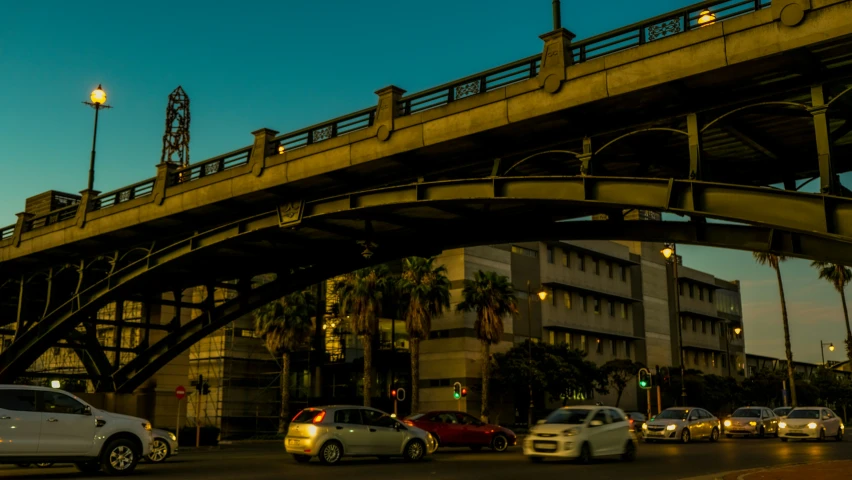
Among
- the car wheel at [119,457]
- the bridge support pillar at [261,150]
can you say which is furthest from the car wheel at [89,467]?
the bridge support pillar at [261,150]

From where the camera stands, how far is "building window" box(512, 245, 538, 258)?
63.1 m

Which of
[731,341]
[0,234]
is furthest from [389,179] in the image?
[731,341]

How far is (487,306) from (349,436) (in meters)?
31.0

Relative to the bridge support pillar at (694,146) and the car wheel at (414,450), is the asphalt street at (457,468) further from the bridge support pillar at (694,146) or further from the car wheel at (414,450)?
the bridge support pillar at (694,146)

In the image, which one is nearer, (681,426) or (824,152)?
(824,152)

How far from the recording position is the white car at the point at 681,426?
32625mm

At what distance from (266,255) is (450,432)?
375 inches

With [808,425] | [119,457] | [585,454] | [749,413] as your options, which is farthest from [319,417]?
[749,413]

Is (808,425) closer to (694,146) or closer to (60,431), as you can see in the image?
(694,146)

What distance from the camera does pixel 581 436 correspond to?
19891 mm

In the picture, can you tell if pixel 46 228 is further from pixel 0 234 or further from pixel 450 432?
pixel 450 432

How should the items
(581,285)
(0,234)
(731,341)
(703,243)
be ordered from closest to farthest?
(703,243), (0,234), (581,285), (731,341)

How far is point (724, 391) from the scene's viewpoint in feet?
240

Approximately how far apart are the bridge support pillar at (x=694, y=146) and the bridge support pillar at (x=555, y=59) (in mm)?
2765
